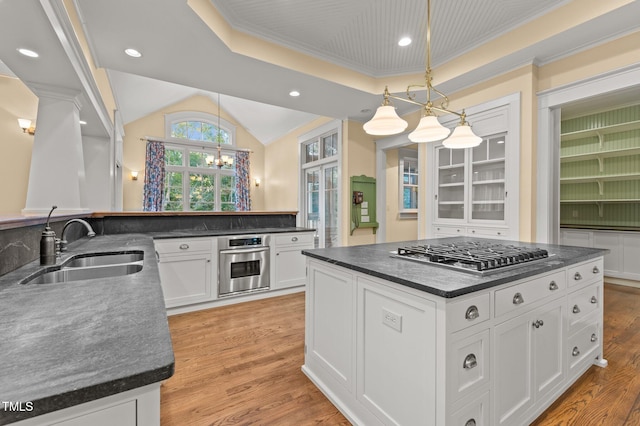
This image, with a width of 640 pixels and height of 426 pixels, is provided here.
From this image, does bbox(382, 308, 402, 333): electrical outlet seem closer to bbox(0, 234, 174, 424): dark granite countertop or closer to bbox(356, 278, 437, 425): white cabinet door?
bbox(356, 278, 437, 425): white cabinet door

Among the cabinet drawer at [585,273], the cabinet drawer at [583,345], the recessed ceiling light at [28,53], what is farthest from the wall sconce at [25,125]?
the cabinet drawer at [583,345]

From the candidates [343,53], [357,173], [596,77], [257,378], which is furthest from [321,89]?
[257,378]

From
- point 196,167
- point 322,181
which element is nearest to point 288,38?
point 322,181

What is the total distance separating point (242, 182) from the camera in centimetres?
884

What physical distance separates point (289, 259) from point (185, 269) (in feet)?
4.33

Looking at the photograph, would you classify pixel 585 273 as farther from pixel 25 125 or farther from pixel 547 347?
pixel 25 125

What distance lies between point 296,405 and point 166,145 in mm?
7986

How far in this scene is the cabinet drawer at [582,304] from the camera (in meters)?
1.83

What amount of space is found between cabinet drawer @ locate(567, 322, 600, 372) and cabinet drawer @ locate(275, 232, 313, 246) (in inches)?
116

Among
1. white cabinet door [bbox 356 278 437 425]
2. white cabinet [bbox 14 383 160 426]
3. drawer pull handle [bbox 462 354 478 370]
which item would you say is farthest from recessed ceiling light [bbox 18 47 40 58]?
drawer pull handle [bbox 462 354 478 370]

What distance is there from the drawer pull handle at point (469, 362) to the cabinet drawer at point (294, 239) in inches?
115

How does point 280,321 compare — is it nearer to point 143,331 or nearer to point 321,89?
point 143,331

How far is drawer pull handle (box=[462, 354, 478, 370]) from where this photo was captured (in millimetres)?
1223

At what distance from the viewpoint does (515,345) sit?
1.43m
